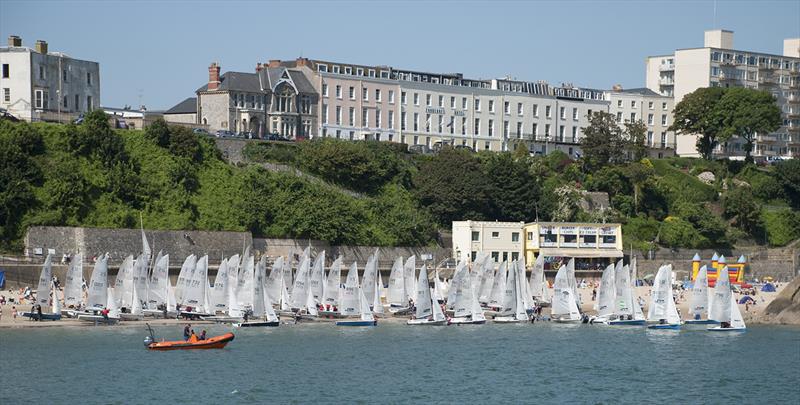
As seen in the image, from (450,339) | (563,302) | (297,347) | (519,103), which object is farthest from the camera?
(519,103)

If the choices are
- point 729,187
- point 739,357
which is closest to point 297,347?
point 739,357

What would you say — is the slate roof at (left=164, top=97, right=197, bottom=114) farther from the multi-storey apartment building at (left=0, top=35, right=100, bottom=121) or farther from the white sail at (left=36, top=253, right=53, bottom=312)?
the white sail at (left=36, top=253, right=53, bottom=312)

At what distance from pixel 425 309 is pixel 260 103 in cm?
4186

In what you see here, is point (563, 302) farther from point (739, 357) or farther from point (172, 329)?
point (172, 329)

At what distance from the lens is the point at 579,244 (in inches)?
4540

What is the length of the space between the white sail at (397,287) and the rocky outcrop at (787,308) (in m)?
27.3

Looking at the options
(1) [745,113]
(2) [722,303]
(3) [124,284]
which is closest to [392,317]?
(3) [124,284]

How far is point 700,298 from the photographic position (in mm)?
93438

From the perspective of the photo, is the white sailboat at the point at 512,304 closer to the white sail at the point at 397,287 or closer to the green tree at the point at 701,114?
the white sail at the point at 397,287

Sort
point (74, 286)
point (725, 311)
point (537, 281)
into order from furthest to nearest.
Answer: point (537, 281) < point (725, 311) < point (74, 286)

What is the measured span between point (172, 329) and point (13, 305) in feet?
33.3


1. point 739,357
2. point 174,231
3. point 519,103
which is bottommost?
point 739,357

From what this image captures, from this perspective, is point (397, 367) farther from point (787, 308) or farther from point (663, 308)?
point (787, 308)

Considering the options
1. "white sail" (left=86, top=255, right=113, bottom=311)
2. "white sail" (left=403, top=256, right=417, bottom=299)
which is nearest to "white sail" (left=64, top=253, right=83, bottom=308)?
"white sail" (left=86, top=255, right=113, bottom=311)
